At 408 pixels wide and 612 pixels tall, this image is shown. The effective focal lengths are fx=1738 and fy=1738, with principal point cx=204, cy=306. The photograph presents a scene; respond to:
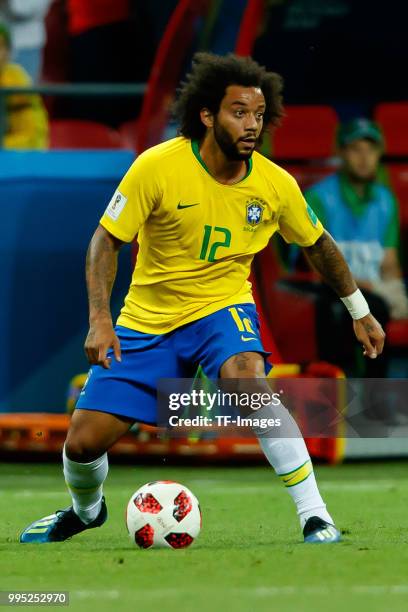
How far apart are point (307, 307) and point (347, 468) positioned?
1.64 metres

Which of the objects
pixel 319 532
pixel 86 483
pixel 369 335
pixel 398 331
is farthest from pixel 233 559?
pixel 398 331

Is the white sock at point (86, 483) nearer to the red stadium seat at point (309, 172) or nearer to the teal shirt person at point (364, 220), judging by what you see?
the teal shirt person at point (364, 220)

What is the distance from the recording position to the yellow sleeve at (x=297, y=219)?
23.7 feet

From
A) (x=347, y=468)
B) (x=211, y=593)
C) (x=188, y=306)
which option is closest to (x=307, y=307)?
(x=347, y=468)

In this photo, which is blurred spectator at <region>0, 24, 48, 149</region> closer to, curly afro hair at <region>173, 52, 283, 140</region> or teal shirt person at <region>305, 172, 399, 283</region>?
teal shirt person at <region>305, 172, 399, 283</region>

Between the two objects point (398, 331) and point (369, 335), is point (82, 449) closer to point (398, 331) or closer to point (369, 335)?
point (369, 335)

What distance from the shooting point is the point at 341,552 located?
658 centimetres

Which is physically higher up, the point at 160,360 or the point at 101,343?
the point at 101,343

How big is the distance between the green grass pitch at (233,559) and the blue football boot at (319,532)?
63 mm

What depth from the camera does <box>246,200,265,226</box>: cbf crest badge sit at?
23.4ft

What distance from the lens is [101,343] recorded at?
6.68 metres

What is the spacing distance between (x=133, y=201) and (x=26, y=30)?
8.50m

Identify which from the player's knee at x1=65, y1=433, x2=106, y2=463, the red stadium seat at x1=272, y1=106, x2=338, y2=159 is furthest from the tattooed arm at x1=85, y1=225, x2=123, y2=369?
the red stadium seat at x1=272, y1=106, x2=338, y2=159

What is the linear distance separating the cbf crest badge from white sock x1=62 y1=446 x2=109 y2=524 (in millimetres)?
1136
